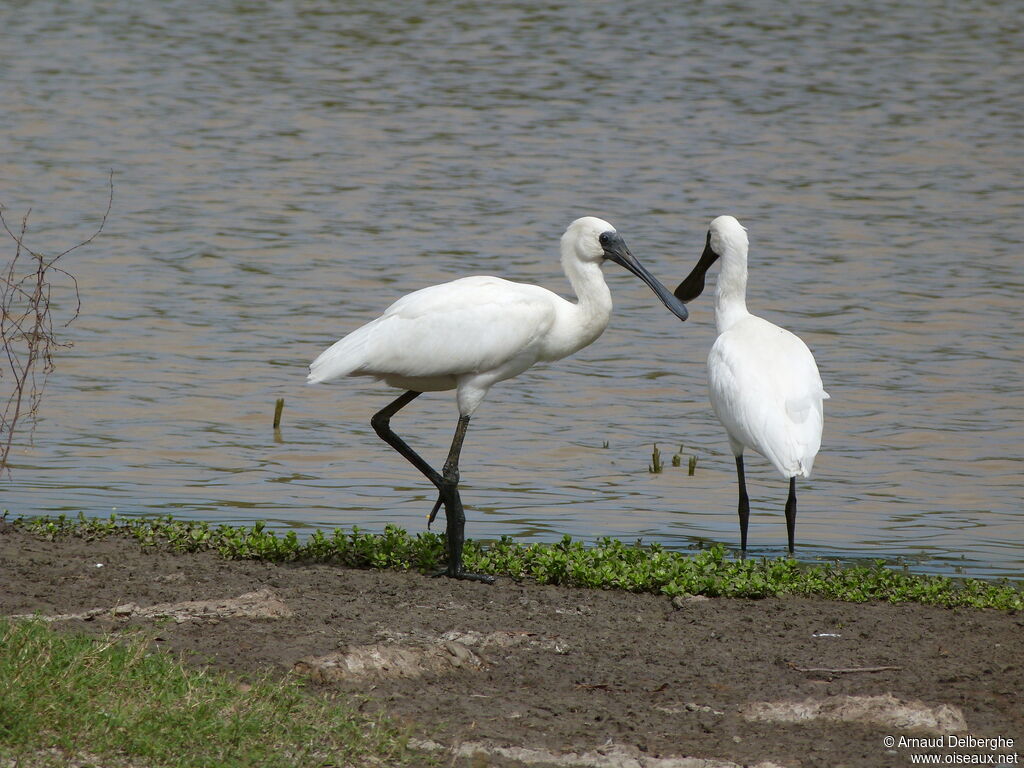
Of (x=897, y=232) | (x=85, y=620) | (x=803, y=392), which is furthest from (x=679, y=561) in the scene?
(x=897, y=232)

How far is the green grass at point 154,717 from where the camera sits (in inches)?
196

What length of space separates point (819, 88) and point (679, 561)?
21.8 meters

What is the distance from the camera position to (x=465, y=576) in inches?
302

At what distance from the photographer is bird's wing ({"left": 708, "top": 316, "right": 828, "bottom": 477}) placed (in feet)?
28.2

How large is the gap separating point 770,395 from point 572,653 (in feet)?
8.83

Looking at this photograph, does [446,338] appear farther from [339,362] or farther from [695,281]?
[695,281]

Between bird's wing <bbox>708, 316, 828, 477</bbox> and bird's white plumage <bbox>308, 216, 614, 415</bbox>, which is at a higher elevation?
bird's white plumage <bbox>308, 216, 614, 415</bbox>

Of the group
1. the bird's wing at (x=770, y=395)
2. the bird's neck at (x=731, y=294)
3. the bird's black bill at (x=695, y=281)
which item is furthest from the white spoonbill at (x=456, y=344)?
the bird's black bill at (x=695, y=281)

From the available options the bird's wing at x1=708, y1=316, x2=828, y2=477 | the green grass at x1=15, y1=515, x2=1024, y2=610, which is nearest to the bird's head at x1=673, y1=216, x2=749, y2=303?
the bird's wing at x1=708, y1=316, x2=828, y2=477

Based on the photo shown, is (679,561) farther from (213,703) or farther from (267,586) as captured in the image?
(213,703)

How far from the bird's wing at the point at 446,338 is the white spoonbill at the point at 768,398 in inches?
52.2

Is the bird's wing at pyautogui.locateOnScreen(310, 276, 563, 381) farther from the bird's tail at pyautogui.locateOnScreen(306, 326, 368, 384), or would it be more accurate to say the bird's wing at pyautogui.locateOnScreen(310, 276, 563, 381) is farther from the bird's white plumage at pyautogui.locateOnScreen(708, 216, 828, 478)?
the bird's white plumage at pyautogui.locateOnScreen(708, 216, 828, 478)

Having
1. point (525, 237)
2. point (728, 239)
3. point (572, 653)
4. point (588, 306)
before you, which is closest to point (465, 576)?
point (572, 653)

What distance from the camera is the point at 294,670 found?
5961 millimetres
